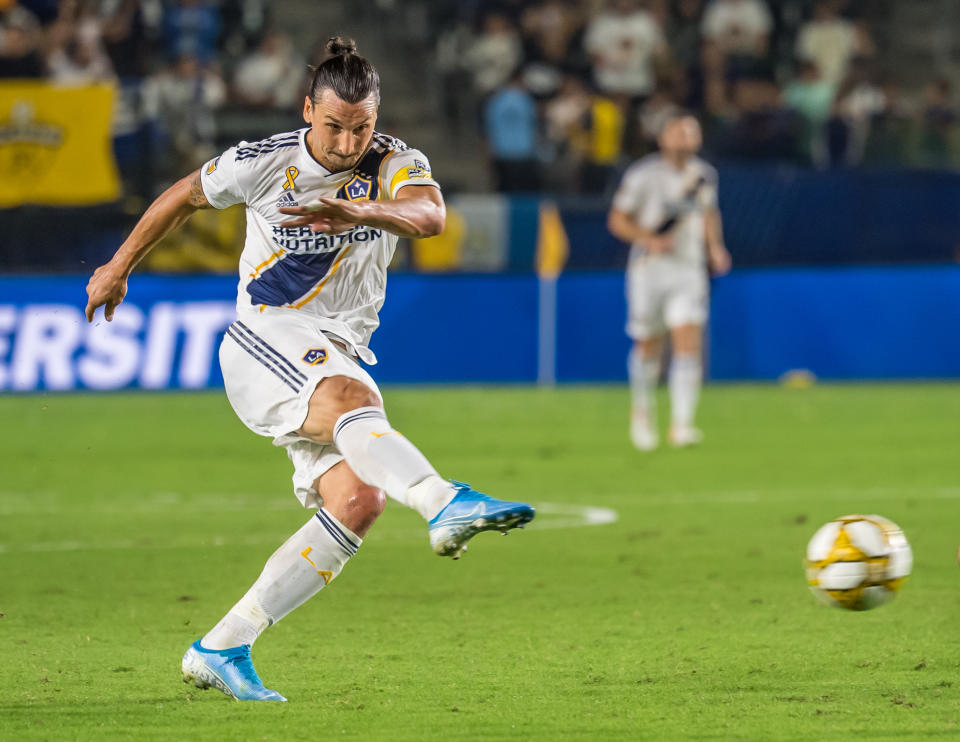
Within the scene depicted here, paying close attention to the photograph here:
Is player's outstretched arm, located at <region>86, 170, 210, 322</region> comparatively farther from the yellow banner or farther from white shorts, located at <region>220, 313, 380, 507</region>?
the yellow banner

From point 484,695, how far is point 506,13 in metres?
17.3

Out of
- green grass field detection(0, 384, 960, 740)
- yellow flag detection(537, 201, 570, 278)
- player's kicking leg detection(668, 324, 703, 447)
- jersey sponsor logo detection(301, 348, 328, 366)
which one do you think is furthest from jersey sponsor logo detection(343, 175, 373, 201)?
yellow flag detection(537, 201, 570, 278)

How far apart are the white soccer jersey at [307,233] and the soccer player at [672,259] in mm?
7718

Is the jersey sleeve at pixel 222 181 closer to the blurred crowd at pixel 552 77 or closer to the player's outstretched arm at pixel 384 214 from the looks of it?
the player's outstretched arm at pixel 384 214

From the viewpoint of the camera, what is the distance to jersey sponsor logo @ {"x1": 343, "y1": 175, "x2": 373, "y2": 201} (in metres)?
4.91

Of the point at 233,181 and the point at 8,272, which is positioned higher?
the point at 233,181

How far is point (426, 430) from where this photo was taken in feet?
43.8

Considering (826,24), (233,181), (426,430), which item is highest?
(826,24)

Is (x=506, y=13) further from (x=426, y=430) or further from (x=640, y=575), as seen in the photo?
(x=640, y=575)

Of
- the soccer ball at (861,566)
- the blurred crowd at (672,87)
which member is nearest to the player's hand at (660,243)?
the blurred crowd at (672,87)

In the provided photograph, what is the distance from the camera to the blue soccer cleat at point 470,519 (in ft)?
13.0

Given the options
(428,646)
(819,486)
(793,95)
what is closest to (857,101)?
(793,95)

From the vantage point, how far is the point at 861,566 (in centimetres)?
517

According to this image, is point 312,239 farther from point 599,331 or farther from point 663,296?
point 599,331
